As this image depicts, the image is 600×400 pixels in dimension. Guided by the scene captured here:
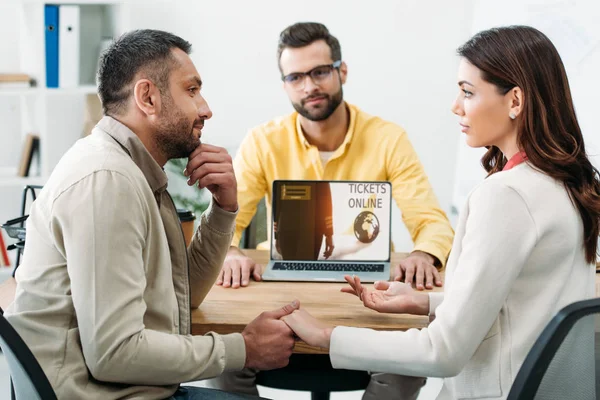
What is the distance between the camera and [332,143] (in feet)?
9.61

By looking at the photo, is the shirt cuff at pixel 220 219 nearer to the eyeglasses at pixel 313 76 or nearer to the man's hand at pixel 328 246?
the man's hand at pixel 328 246

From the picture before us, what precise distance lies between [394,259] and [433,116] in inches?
80.6

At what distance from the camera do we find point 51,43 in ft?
12.3

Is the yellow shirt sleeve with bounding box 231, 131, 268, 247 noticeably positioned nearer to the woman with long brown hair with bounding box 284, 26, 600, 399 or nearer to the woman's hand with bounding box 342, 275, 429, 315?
the woman's hand with bounding box 342, 275, 429, 315

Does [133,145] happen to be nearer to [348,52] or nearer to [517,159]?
[517,159]

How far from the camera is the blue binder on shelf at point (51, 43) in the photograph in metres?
3.72

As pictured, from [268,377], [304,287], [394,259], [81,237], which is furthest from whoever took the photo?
[394,259]

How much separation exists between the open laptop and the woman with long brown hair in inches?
26.0

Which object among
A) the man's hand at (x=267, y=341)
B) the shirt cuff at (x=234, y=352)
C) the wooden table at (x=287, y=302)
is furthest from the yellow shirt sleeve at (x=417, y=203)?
the shirt cuff at (x=234, y=352)

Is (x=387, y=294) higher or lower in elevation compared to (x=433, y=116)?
lower

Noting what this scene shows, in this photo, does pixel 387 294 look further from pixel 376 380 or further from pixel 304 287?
pixel 376 380

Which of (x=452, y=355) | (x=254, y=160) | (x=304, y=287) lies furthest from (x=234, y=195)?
(x=254, y=160)

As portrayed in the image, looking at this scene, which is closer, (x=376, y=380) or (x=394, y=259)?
(x=376, y=380)

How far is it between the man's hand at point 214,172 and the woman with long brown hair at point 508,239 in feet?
1.60
